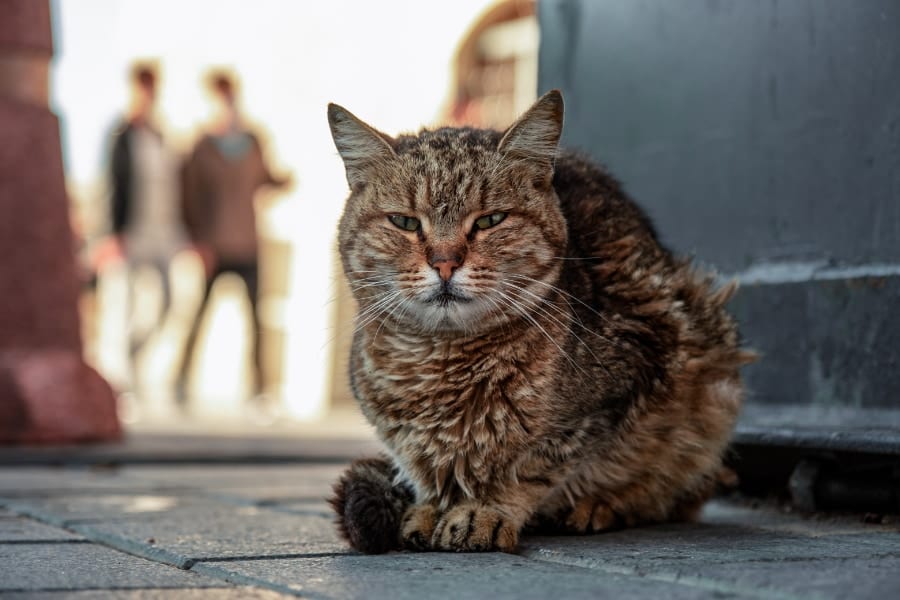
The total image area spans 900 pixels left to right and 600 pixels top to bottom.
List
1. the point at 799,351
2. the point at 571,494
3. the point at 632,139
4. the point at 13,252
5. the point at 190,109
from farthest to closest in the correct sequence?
the point at 190,109 < the point at 13,252 < the point at 632,139 < the point at 799,351 < the point at 571,494

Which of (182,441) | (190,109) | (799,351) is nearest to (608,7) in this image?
(799,351)

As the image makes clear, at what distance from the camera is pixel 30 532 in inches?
124

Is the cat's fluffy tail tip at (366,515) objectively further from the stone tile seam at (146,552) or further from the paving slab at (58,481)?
the paving slab at (58,481)

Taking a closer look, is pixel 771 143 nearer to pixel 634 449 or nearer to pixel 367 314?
pixel 634 449

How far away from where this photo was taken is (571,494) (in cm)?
315

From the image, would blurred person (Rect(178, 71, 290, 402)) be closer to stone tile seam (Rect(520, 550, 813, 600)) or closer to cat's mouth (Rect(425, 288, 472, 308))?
cat's mouth (Rect(425, 288, 472, 308))

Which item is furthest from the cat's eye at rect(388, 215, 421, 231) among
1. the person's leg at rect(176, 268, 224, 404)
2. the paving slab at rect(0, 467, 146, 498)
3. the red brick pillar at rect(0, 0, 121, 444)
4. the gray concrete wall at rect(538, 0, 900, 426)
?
the person's leg at rect(176, 268, 224, 404)

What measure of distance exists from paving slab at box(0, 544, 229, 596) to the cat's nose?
2.86ft

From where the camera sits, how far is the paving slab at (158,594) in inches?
85.4

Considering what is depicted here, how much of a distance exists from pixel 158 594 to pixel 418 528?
80cm

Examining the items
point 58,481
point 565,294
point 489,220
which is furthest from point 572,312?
point 58,481

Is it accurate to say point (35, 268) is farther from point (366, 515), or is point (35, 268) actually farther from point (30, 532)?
point (366, 515)

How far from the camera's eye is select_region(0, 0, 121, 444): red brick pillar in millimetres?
6133

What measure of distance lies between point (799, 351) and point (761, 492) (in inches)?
19.9
